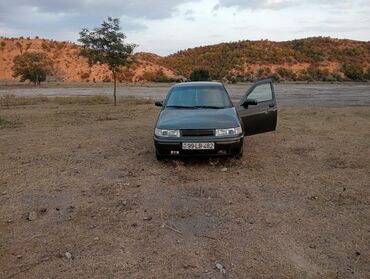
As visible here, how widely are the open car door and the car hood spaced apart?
69cm

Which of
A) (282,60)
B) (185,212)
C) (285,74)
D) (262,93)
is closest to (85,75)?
(285,74)

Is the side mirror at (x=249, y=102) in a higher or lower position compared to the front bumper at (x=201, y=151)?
higher

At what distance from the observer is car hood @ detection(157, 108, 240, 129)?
7738 mm

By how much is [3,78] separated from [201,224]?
259 feet

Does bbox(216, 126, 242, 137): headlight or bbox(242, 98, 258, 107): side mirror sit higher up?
bbox(242, 98, 258, 107): side mirror

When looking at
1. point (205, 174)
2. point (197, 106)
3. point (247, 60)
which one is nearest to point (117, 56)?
point (197, 106)

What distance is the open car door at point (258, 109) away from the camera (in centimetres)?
924

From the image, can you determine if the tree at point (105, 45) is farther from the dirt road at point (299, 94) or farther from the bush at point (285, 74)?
the bush at point (285, 74)

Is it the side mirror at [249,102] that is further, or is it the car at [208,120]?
the side mirror at [249,102]

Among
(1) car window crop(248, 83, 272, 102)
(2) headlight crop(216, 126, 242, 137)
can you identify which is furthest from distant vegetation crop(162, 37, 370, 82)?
(2) headlight crop(216, 126, 242, 137)

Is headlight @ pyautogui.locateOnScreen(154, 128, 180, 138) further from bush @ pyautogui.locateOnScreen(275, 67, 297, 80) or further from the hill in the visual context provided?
bush @ pyautogui.locateOnScreen(275, 67, 297, 80)

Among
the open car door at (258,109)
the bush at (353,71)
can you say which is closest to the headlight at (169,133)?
the open car door at (258,109)

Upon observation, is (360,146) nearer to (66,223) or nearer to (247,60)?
(66,223)

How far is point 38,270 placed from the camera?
159 inches
